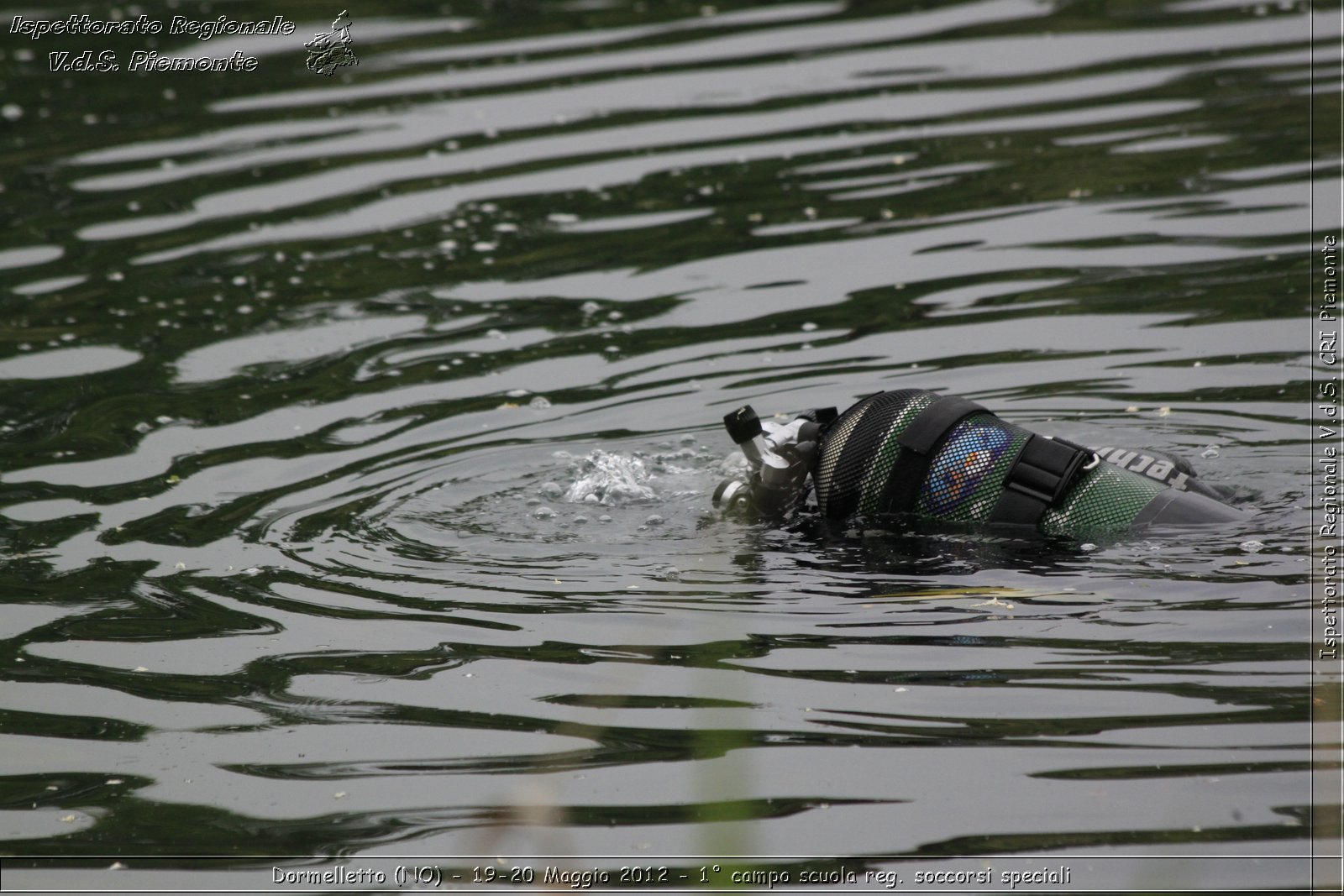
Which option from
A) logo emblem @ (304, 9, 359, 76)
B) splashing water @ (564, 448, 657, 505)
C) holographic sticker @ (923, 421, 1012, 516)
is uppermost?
logo emblem @ (304, 9, 359, 76)

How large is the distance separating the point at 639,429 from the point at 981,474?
2.08 m

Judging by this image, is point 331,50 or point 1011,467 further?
point 331,50

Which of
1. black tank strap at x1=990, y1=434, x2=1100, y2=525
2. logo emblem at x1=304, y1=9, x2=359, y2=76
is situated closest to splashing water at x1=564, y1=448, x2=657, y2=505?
black tank strap at x1=990, y1=434, x2=1100, y2=525

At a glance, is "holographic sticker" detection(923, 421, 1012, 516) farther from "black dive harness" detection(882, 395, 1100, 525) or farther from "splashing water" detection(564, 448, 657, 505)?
"splashing water" detection(564, 448, 657, 505)

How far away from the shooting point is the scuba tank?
16.5ft

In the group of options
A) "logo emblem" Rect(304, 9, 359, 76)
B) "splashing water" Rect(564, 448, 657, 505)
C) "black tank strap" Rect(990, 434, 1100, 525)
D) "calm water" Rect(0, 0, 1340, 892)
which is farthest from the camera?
"logo emblem" Rect(304, 9, 359, 76)

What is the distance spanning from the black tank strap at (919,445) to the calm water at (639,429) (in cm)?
20

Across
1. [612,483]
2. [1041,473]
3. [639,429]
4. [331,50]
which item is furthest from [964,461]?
[331,50]

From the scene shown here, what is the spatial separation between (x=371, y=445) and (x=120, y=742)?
99.5 inches

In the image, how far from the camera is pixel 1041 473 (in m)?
5.02

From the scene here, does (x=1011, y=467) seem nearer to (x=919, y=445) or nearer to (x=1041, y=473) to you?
(x=1041, y=473)

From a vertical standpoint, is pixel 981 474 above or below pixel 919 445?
below

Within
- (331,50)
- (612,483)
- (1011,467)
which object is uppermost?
(331,50)

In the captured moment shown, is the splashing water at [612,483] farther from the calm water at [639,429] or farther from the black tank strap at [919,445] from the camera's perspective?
the black tank strap at [919,445]
